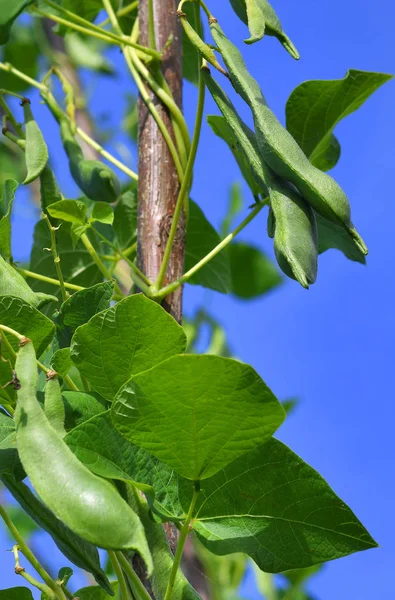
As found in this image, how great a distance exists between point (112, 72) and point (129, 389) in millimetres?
2795

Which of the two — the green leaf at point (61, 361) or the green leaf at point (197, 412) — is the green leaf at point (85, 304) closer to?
the green leaf at point (61, 361)

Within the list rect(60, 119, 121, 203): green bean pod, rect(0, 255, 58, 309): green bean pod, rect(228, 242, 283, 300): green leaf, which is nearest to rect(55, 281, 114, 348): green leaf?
rect(0, 255, 58, 309): green bean pod

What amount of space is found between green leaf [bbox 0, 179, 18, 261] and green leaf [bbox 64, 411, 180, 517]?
0.32 meters

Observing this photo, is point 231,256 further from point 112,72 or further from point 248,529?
point 248,529

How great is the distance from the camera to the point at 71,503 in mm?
→ 601

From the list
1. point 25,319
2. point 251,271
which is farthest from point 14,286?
point 251,271

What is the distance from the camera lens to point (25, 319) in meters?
0.81

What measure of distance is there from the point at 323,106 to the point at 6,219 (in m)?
0.46

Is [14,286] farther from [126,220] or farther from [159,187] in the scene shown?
[126,220]

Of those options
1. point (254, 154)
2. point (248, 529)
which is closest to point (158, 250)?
point (254, 154)

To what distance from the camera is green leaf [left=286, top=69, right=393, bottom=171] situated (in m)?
1.07

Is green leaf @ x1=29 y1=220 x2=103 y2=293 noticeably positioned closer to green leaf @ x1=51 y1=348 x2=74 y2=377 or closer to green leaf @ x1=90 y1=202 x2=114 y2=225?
green leaf @ x1=90 y1=202 x2=114 y2=225

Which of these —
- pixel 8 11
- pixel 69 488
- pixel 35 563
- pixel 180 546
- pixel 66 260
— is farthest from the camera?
pixel 66 260

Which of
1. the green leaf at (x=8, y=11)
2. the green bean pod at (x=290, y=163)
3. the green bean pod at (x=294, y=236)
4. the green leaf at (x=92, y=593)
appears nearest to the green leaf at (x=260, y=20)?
the green bean pod at (x=290, y=163)
